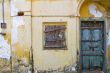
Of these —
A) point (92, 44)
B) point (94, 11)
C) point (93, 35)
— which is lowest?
point (92, 44)

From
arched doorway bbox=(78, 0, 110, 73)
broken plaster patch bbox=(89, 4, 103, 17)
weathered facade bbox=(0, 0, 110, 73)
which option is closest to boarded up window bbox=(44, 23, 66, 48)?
weathered facade bbox=(0, 0, 110, 73)

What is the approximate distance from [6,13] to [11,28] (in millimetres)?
484

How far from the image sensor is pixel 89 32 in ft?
30.7

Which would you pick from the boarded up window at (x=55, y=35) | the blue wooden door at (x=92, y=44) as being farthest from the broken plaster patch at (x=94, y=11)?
the boarded up window at (x=55, y=35)

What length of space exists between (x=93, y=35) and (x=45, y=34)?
1.48m

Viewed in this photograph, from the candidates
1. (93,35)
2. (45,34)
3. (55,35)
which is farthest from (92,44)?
(45,34)

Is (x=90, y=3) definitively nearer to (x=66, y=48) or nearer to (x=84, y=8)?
(x=84, y=8)

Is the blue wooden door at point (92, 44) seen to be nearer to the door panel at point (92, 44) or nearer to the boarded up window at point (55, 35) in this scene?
Answer: the door panel at point (92, 44)

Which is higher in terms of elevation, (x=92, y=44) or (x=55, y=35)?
(x=55, y=35)

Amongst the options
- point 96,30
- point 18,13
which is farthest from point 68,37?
point 18,13

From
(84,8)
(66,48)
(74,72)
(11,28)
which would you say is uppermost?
(84,8)

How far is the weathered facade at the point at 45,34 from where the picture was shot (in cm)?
902

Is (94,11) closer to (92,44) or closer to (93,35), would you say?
(93,35)

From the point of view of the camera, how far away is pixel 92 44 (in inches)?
370
